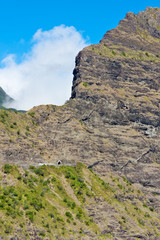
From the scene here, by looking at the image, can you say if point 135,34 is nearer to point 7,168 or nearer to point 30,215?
point 7,168

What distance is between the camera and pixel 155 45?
7333 inches

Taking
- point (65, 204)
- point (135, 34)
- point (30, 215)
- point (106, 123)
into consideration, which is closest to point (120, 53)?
point (135, 34)

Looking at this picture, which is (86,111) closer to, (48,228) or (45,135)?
(45,135)

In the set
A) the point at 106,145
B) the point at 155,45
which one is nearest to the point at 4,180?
the point at 106,145

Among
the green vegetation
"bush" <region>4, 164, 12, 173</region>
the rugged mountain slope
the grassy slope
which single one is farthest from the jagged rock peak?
"bush" <region>4, 164, 12, 173</region>

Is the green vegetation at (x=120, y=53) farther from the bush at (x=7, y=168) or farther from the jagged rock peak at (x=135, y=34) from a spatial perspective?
the bush at (x=7, y=168)

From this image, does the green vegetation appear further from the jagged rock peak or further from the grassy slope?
the grassy slope

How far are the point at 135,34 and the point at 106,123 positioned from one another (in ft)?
171

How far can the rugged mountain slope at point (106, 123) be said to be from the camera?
433 ft

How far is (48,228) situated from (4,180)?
16.5 m

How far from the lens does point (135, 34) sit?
608 feet

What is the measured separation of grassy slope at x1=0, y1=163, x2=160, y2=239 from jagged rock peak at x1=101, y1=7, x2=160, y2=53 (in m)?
63.9

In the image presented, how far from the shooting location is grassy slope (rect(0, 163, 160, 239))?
9700cm

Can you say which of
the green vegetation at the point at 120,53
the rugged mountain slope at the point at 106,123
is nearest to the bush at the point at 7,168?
the rugged mountain slope at the point at 106,123
